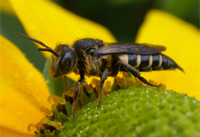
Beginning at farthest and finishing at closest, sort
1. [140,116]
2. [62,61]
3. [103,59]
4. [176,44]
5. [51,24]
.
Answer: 1. [176,44]
2. [51,24]
3. [103,59]
4. [62,61]
5. [140,116]

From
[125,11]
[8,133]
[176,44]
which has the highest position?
[125,11]

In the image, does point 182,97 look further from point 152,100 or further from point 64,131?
point 64,131

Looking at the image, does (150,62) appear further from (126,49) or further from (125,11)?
(125,11)

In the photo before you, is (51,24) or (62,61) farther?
(51,24)

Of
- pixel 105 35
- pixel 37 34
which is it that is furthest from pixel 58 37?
pixel 105 35

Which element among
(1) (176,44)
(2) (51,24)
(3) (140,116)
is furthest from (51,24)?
(3) (140,116)

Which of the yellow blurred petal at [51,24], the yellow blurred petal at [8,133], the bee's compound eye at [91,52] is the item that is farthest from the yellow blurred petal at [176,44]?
the yellow blurred petal at [8,133]

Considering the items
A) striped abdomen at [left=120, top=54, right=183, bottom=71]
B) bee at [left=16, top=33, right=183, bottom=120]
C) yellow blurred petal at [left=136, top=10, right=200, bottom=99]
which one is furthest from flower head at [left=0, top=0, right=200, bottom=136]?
striped abdomen at [left=120, top=54, right=183, bottom=71]
